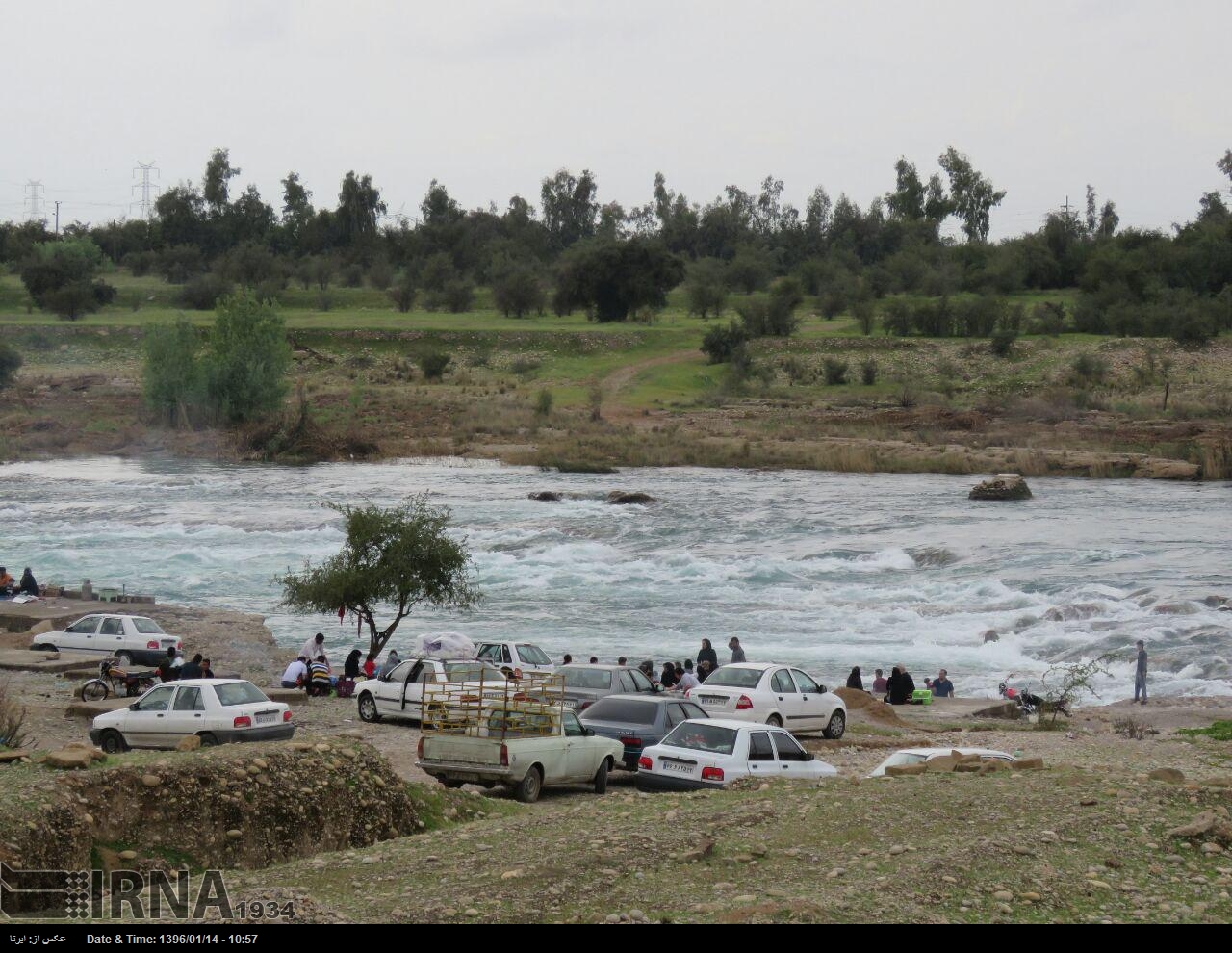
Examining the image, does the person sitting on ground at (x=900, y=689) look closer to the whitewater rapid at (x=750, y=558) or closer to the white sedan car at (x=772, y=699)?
the whitewater rapid at (x=750, y=558)

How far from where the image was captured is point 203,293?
376 feet

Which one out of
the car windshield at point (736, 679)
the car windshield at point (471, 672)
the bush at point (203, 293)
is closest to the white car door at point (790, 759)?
the car windshield at point (736, 679)

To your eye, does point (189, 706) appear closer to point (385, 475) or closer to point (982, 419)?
point (385, 475)

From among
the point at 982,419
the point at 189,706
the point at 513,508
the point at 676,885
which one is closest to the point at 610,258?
the point at 982,419

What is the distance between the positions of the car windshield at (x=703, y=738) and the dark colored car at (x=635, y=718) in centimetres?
167

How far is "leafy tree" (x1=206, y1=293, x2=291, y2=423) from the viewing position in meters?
77.4

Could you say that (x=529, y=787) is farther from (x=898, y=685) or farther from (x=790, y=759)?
(x=898, y=685)

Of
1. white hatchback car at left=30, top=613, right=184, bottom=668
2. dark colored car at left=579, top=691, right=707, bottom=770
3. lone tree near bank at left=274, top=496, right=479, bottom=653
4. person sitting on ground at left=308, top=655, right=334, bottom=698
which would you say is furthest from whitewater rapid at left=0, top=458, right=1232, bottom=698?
dark colored car at left=579, top=691, right=707, bottom=770

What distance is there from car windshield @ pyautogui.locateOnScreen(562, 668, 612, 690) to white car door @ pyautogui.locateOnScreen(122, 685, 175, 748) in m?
6.44

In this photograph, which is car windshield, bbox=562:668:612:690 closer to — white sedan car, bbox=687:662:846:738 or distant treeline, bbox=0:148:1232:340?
white sedan car, bbox=687:662:846:738

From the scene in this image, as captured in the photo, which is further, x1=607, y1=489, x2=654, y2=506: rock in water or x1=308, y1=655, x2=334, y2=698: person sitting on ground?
x1=607, y1=489, x2=654, y2=506: rock in water

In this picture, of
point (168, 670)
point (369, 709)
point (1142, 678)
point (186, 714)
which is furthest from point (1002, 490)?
point (186, 714)

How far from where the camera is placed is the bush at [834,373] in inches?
3314
